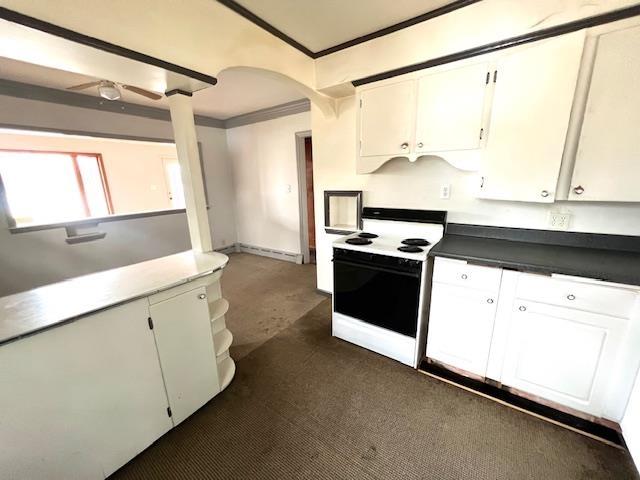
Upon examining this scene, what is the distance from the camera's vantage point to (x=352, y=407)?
1678 mm

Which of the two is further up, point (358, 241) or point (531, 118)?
point (531, 118)

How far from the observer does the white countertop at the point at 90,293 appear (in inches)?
41.4

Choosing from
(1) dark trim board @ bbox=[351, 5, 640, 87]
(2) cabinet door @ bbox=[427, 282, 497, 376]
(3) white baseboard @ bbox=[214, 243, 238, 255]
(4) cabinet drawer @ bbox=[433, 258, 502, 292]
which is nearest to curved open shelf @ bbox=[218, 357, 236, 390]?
(2) cabinet door @ bbox=[427, 282, 497, 376]

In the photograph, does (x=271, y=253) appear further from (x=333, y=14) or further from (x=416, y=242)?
(x=333, y=14)

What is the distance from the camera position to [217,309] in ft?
5.81

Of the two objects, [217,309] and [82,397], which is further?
[217,309]

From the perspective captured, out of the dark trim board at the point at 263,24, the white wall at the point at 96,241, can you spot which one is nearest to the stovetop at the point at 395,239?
the dark trim board at the point at 263,24

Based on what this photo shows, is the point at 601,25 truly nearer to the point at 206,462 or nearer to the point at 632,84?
the point at 632,84

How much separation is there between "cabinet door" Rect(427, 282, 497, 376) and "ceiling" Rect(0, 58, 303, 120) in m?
2.19

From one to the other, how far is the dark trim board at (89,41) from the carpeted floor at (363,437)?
81.1 inches

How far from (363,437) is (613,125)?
2.26 metres

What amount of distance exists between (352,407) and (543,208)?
193 centimetres

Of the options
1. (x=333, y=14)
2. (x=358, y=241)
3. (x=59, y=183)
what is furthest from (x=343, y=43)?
(x=59, y=183)

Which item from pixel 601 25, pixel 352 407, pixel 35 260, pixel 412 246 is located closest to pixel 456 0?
pixel 601 25
